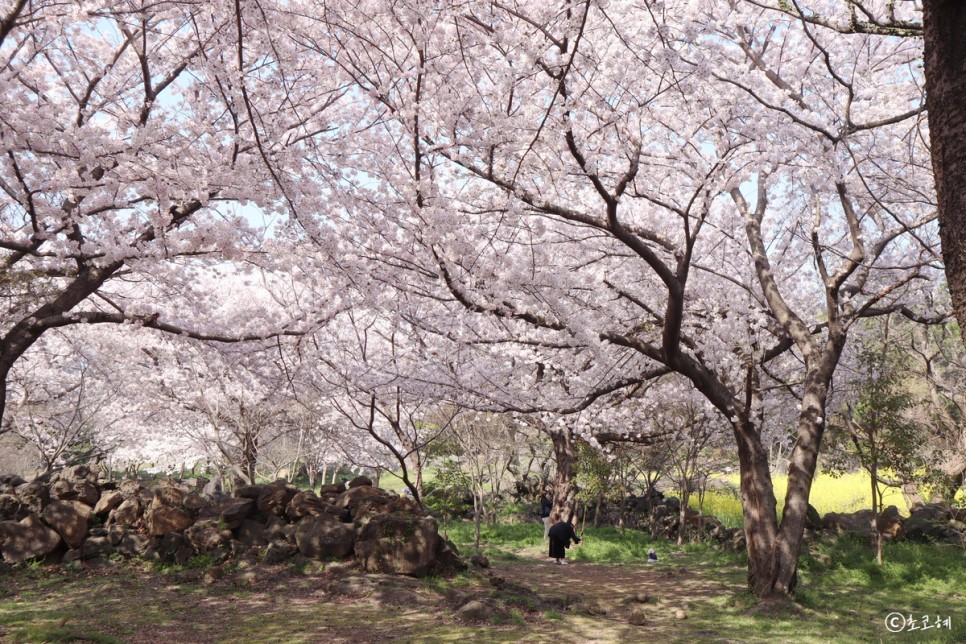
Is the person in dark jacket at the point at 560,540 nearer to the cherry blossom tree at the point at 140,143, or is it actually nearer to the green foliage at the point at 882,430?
the green foliage at the point at 882,430

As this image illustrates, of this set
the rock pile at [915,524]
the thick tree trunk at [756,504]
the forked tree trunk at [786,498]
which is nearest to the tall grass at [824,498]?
the rock pile at [915,524]

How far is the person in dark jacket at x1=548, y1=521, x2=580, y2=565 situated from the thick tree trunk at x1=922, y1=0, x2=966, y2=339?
34.7 feet

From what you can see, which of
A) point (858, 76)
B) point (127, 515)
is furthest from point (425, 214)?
point (127, 515)

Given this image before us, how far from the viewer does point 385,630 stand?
7074 millimetres

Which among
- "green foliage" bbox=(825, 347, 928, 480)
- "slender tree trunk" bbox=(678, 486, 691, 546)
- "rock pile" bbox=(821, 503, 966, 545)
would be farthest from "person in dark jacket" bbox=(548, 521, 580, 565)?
"rock pile" bbox=(821, 503, 966, 545)

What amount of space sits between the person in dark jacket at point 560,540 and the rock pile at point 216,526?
3023 millimetres

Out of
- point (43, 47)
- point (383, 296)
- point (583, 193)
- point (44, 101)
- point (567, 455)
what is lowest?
point (567, 455)

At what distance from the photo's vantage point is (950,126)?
2.71 metres

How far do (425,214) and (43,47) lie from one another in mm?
4341

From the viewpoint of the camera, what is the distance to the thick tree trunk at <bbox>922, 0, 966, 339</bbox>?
8.73 feet

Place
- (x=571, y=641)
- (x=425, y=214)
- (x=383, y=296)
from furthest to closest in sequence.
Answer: (x=383, y=296)
(x=571, y=641)
(x=425, y=214)

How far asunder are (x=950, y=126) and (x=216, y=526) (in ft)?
34.7

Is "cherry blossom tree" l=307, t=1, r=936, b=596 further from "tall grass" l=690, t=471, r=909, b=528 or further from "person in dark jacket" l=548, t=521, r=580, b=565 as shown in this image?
"tall grass" l=690, t=471, r=909, b=528

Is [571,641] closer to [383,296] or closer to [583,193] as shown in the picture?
[383,296]
